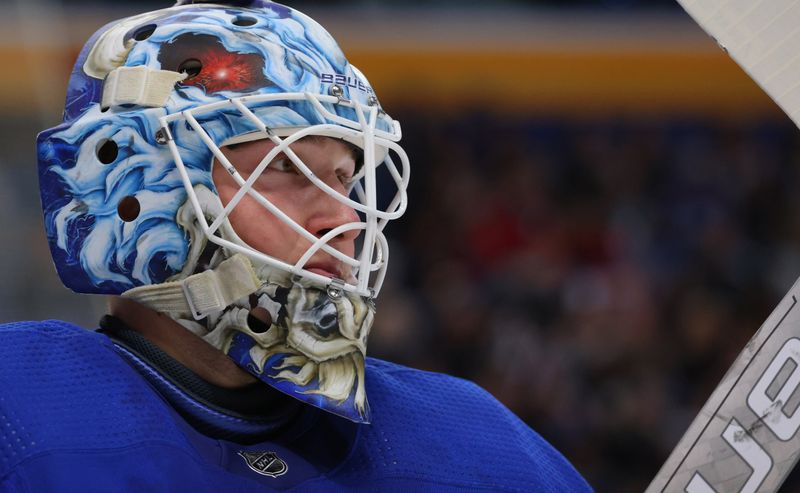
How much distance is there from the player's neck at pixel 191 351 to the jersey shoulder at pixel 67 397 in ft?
0.23

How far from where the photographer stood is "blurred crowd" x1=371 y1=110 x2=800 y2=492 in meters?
4.28

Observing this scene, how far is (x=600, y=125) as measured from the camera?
5578 mm

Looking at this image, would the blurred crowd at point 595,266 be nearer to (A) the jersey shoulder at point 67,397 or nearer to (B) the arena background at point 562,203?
(B) the arena background at point 562,203

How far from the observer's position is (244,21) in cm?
158

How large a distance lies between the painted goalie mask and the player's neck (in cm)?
4

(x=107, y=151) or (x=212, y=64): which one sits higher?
(x=212, y=64)

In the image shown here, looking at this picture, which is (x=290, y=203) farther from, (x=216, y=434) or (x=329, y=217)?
(x=216, y=434)

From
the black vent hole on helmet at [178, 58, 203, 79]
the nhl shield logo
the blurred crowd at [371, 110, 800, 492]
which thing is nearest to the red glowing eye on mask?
the black vent hole on helmet at [178, 58, 203, 79]

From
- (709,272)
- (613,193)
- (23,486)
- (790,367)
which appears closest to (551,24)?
(613,193)

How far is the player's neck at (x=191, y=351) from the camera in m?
1.52

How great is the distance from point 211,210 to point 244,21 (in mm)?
264

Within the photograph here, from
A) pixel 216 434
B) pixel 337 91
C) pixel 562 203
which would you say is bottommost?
pixel 562 203

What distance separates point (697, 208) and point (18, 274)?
2.83m

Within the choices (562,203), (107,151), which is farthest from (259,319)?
(562,203)
